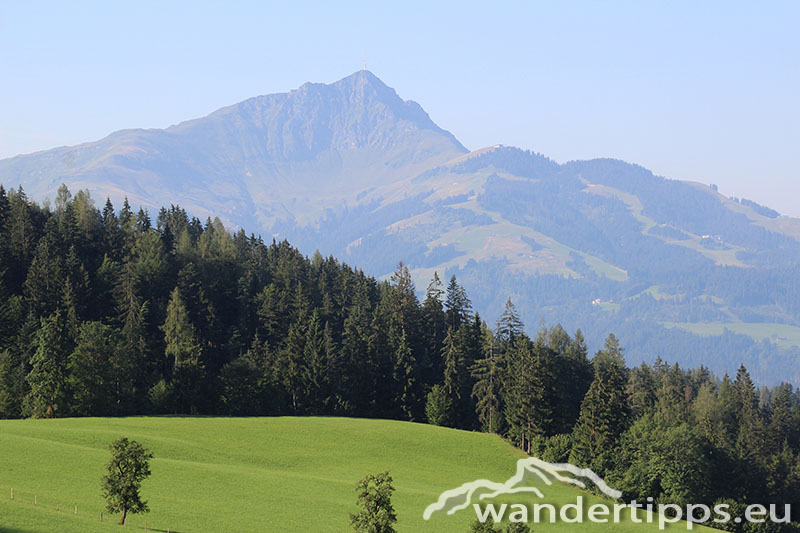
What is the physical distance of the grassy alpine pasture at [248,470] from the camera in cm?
6034

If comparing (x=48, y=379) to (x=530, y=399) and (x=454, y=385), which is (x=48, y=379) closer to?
(x=454, y=385)

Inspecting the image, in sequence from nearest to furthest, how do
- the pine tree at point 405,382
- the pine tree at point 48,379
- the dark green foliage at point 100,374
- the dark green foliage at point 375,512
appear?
Answer: the dark green foliage at point 375,512
the pine tree at point 48,379
the dark green foliage at point 100,374
the pine tree at point 405,382

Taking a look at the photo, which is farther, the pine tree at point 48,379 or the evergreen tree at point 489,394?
the evergreen tree at point 489,394

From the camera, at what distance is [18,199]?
475 feet

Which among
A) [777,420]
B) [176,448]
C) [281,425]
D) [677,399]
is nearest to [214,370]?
[281,425]

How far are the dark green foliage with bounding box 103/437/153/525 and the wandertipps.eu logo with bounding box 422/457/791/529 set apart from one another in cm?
2548

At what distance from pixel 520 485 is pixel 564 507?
44.4 feet

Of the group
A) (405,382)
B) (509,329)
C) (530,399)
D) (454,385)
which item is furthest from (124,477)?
(509,329)

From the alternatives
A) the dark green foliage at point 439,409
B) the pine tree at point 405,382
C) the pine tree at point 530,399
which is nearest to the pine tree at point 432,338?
the pine tree at point 405,382

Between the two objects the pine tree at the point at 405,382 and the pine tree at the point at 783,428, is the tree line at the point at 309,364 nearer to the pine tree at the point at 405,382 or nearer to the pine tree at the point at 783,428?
the pine tree at the point at 405,382

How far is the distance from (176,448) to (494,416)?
53.0m

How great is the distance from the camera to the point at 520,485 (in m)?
90.8

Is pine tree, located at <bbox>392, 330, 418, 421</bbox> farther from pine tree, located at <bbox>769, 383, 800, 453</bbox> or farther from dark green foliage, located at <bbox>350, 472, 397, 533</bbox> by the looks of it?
dark green foliage, located at <bbox>350, 472, 397, 533</bbox>

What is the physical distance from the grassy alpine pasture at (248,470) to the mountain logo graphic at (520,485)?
134 centimetres
